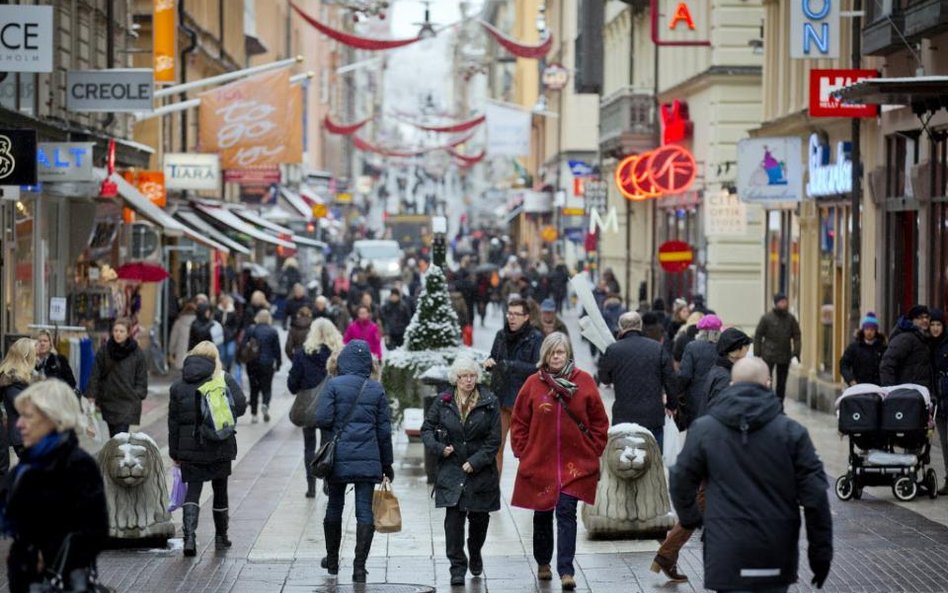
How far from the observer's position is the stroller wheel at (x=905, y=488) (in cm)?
1711

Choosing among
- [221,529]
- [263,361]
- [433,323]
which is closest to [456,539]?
[221,529]

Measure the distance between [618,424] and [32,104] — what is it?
1222 centimetres

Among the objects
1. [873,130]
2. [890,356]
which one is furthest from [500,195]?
[890,356]

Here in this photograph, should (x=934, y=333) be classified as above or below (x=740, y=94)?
below

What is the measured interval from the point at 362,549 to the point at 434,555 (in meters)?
1.52

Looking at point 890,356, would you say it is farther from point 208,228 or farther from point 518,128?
point 518,128

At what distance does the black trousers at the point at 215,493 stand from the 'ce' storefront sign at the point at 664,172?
960 inches

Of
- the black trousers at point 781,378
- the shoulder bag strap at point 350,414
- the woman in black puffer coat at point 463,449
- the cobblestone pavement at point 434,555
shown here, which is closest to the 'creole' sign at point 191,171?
the black trousers at point 781,378

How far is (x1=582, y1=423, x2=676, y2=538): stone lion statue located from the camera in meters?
14.9

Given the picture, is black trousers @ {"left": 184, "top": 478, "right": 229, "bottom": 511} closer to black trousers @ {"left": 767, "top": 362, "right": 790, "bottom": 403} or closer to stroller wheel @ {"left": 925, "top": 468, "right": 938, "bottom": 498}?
stroller wheel @ {"left": 925, "top": 468, "right": 938, "bottom": 498}

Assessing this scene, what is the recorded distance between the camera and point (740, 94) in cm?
3916

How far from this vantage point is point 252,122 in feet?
108

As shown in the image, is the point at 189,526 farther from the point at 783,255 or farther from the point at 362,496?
the point at 783,255

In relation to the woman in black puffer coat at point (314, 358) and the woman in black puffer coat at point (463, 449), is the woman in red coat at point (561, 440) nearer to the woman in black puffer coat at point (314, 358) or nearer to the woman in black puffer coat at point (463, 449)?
the woman in black puffer coat at point (463, 449)
